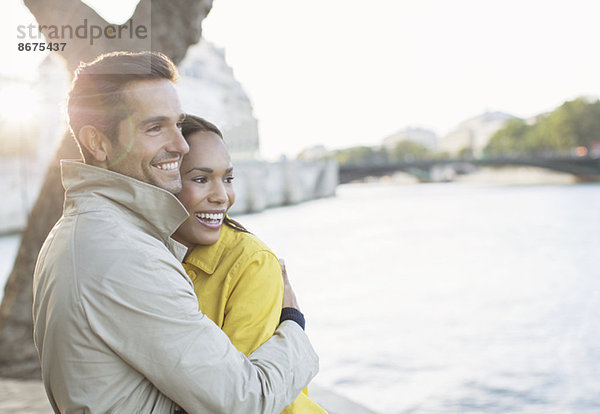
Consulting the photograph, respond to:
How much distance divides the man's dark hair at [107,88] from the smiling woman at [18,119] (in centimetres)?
2000

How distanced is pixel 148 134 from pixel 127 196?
149 millimetres

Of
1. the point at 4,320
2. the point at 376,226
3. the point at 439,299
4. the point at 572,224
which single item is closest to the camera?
the point at 4,320

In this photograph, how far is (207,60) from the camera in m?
48.9

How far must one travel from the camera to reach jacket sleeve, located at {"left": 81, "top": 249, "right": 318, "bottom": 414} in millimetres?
1083

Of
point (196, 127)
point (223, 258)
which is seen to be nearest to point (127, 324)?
point (223, 258)

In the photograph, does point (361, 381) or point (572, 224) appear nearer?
point (361, 381)

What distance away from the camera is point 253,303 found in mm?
1332

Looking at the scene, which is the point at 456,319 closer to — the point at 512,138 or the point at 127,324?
the point at 127,324

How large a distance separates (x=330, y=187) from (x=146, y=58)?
44105 millimetres

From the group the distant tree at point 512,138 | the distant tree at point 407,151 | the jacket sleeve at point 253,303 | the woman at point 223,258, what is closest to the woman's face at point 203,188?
the woman at point 223,258

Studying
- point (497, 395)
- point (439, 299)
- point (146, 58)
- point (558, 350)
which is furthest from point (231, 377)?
point (439, 299)

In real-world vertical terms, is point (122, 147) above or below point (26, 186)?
above

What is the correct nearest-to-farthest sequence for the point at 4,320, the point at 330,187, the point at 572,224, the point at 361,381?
the point at 4,320 → the point at 361,381 → the point at 572,224 → the point at 330,187

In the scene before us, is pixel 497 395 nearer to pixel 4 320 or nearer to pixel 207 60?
pixel 4 320
